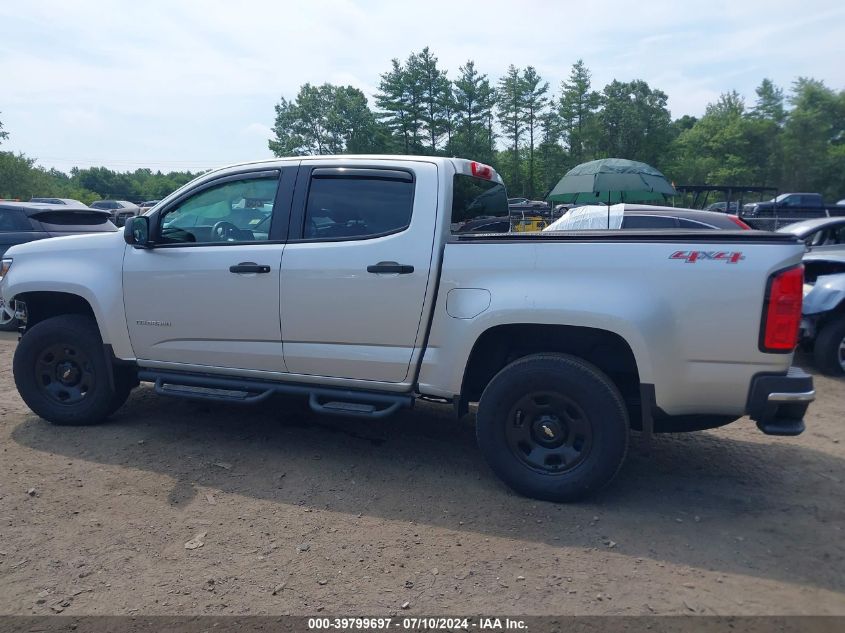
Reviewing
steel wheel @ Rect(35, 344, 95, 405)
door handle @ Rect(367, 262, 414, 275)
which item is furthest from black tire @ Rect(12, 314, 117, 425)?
door handle @ Rect(367, 262, 414, 275)

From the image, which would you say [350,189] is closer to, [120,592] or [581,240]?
[581,240]

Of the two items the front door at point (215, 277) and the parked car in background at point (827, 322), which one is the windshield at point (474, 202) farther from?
the parked car in background at point (827, 322)

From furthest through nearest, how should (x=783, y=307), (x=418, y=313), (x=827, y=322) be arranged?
(x=827, y=322) → (x=418, y=313) → (x=783, y=307)

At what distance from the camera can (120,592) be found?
2.89 meters

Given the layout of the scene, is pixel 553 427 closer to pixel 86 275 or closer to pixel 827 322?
pixel 86 275

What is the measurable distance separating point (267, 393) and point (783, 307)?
3.14 m

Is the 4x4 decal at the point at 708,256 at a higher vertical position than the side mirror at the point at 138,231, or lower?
lower

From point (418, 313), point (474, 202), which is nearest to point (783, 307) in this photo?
point (418, 313)

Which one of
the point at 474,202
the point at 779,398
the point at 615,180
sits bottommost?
the point at 779,398

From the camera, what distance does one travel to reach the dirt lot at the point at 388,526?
2.86 meters

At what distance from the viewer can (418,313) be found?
3.92 m

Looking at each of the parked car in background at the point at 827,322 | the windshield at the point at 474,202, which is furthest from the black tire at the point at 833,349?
the windshield at the point at 474,202

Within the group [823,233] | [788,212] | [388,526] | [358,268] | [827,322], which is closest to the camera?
[388,526]

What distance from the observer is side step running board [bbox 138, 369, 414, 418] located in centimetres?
411
